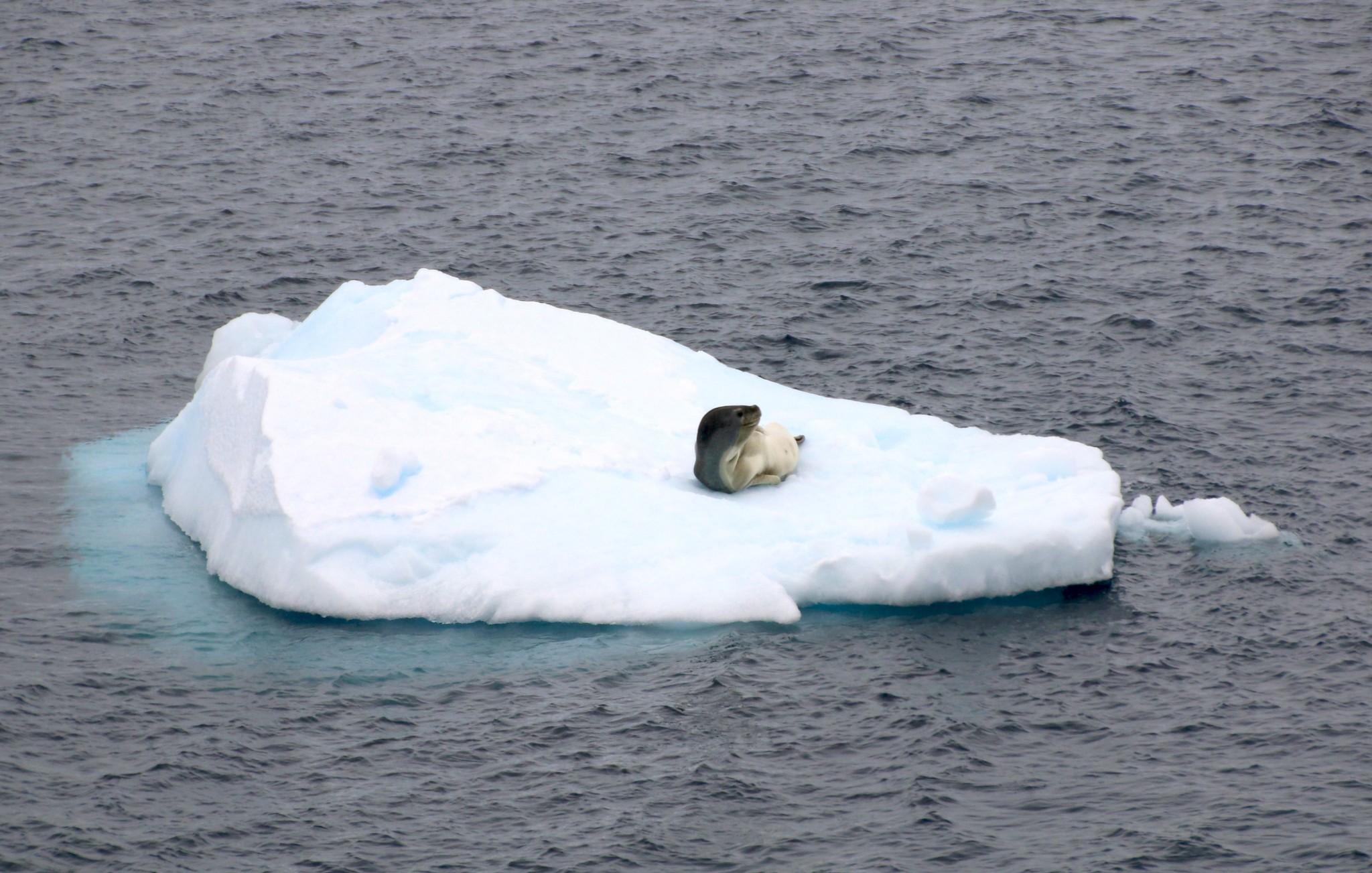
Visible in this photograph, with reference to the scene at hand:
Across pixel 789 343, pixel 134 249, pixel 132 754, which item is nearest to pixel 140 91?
pixel 134 249

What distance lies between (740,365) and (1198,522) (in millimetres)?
8972

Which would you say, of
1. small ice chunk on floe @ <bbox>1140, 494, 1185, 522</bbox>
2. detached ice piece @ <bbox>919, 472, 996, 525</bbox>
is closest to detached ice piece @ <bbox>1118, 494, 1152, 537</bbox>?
small ice chunk on floe @ <bbox>1140, 494, 1185, 522</bbox>

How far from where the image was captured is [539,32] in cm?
4312

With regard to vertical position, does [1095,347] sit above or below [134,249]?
below

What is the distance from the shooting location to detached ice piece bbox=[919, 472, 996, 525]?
1803cm

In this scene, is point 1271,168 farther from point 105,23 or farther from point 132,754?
point 105,23

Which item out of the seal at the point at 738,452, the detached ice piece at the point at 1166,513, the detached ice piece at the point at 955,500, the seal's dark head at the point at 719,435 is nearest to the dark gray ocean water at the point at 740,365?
the detached ice piece at the point at 1166,513

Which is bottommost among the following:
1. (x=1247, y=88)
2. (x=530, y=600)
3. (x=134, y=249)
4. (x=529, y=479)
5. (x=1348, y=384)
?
(x=530, y=600)

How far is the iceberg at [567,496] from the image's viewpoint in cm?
1756

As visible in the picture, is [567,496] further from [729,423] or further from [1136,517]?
[1136,517]

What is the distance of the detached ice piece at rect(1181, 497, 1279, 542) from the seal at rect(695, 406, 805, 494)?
5.06 meters

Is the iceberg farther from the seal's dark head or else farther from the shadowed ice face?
the shadowed ice face

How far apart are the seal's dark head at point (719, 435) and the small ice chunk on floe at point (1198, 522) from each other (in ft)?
16.4

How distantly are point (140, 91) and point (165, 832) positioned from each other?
29343 mm
